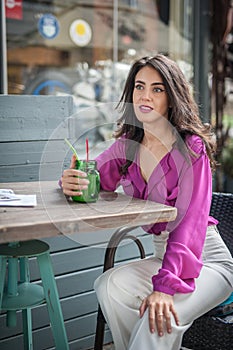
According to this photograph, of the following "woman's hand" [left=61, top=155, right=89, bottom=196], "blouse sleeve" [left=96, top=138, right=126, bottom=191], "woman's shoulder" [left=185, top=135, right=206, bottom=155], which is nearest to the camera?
"woman's hand" [left=61, top=155, right=89, bottom=196]

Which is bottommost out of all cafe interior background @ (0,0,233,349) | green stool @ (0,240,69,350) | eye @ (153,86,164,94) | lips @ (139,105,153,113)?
green stool @ (0,240,69,350)

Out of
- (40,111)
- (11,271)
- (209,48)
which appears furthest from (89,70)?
(11,271)

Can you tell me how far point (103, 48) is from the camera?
5.73 meters

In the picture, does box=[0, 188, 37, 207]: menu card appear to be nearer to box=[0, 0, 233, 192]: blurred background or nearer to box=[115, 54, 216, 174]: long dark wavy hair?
box=[115, 54, 216, 174]: long dark wavy hair

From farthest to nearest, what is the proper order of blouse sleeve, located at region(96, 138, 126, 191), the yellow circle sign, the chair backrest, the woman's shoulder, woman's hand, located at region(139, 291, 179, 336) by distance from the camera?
the yellow circle sign → the chair backrest → blouse sleeve, located at region(96, 138, 126, 191) → the woman's shoulder → woman's hand, located at region(139, 291, 179, 336)

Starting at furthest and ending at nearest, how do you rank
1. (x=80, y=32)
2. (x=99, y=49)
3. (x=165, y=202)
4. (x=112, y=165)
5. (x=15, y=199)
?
(x=80, y=32), (x=99, y=49), (x=112, y=165), (x=165, y=202), (x=15, y=199)

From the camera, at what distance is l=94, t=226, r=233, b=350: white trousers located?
1606mm

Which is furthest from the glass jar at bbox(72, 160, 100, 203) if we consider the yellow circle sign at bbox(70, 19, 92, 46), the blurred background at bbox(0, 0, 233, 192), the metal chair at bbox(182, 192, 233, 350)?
the yellow circle sign at bbox(70, 19, 92, 46)

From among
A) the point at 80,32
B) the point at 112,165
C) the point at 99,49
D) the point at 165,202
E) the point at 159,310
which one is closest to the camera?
the point at 159,310

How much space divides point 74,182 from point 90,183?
1.9 inches

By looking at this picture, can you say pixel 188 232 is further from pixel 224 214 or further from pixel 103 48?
pixel 103 48

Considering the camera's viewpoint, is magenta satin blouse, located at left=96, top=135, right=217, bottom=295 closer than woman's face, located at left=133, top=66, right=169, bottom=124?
Yes

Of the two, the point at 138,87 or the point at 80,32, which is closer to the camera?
the point at 138,87

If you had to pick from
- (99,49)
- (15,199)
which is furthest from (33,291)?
(99,49)
